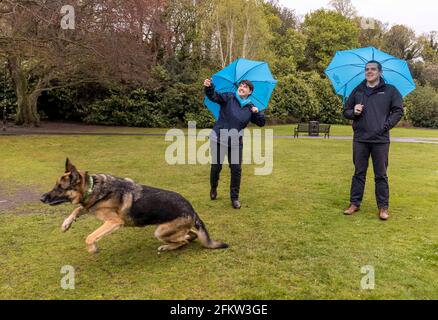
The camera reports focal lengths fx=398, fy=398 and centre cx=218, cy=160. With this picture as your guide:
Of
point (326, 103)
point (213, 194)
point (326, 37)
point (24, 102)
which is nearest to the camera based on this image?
point (213, 194)

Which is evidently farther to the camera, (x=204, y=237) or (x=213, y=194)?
(x=213, y=194)

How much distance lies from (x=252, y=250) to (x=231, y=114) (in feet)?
9.34

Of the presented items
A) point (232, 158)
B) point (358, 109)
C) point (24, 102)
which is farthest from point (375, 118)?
point (24, 102)

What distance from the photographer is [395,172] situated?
12.4 metres

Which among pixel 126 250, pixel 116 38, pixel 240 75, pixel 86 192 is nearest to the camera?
pixel 86 192

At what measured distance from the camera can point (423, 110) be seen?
43.3 m

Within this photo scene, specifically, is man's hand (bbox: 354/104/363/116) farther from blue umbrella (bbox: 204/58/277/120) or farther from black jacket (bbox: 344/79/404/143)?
blue umbrella (bbox: 204/58/277/120)

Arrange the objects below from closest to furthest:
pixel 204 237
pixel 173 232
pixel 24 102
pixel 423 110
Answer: pixel 173 232 → pixel 204 237 → pixel 24 102 → pixel 423 110

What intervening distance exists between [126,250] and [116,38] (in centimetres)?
1779

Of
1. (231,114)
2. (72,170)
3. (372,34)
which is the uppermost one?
(372,34)

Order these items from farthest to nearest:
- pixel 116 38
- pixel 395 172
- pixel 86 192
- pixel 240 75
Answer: pixel 116 38 < pixel 395 172 < pixel 240 75 < pixel 86 192

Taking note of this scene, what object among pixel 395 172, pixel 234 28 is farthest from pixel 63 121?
pixel 395 172

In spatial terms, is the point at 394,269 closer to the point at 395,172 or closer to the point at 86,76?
the point at 395,172

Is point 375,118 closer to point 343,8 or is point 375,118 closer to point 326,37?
point 326,37
